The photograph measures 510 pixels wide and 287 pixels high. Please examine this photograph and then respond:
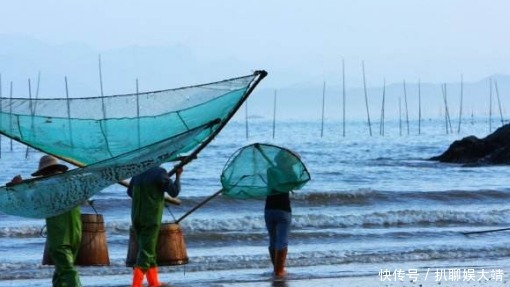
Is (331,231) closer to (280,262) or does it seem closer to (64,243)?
(280,262)

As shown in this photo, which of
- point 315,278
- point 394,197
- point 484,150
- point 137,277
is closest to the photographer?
point 137,277

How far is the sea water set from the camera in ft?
45.0

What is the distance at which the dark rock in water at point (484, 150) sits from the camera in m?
37.2

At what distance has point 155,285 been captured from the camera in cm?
1146

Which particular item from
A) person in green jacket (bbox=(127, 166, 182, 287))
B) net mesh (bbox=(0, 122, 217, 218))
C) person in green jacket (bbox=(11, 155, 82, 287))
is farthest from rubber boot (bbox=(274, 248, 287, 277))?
person in green jacket (bbox=(11, 155, 82, 287))

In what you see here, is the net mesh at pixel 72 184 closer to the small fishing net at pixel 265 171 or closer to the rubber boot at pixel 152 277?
the rubber boot at pixel 152 277

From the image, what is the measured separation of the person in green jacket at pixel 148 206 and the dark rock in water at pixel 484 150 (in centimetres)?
2711

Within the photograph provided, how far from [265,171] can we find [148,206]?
185 cm

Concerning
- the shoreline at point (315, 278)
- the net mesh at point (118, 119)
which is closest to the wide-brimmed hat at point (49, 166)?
the net mesh at point (118, 119)

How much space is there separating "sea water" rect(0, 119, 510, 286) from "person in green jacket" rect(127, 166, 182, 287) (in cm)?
152

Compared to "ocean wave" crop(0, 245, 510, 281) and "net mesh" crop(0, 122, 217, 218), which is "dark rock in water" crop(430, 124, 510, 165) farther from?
"net mesh" crop(0, 122, 217, 218)

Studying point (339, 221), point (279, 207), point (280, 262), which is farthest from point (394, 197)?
point (279, 207)

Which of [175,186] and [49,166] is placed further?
[175,186]

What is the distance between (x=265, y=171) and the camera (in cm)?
1227
